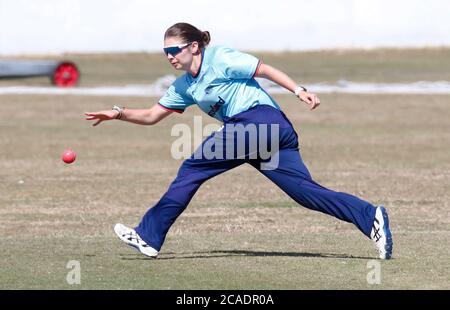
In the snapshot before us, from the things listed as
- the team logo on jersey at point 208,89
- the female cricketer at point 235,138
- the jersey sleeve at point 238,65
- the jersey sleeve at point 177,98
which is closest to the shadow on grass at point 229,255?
the female cricketer at point 235,138

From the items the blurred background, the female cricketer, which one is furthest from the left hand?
the blurred background

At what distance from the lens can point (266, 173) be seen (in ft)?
31.8

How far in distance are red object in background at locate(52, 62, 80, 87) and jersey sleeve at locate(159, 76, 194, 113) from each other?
2158cm

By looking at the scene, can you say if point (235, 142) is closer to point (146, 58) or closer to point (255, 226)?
point (255, 226)

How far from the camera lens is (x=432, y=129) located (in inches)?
921

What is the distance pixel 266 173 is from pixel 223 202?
4.79m

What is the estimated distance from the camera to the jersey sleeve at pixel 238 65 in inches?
368

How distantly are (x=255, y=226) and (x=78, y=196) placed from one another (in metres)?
3.42

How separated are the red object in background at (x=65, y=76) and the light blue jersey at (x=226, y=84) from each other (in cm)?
→ 2206

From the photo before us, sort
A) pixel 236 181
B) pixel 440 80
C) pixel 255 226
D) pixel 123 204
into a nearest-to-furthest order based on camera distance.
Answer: pixel 255 226 → pixel 123 204 → pixel 236 181 → pixel 440 80

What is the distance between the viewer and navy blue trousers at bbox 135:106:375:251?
950cm

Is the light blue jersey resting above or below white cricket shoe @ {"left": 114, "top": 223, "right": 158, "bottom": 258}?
above

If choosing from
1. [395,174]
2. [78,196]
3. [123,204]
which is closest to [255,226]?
[123,204]

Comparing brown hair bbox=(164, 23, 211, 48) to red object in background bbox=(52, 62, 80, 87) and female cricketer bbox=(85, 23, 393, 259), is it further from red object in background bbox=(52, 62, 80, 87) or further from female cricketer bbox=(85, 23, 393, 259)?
red object in background bbox=(52, 62, 80, 87)
